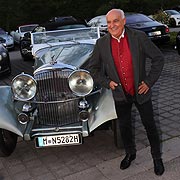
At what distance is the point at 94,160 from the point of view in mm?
4066

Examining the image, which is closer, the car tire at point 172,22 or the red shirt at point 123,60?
the red shirt at point 123,60

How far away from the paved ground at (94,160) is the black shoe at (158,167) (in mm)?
51

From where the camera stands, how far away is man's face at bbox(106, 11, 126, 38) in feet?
10.5

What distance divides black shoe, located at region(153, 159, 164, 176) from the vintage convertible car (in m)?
0.68

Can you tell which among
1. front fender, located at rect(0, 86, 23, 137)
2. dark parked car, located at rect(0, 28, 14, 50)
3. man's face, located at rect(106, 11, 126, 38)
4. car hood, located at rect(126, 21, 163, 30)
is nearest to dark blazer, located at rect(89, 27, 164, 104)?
man's face, located at rect(106, 11, 126, 38)

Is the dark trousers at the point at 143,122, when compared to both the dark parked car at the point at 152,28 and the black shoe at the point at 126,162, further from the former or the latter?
the dark parked car at the point at 152,28

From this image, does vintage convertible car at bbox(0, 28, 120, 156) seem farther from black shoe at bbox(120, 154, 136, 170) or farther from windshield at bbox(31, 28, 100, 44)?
windshield at bbox(31, 28, 100, 44)

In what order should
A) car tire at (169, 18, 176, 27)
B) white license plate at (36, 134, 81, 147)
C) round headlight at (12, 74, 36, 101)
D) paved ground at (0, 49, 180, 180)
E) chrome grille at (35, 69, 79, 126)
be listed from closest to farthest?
1. paved ground at (0, 49, 180, 180)
2. white license plate at (36, 134, 81, 147)
3. round headlight at (12, 74, 36, 101)
4. chrome grille at (35, 69, 79, 126)
5. car tire at (169, 18, 176, 27)

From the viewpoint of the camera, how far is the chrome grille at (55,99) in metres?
4.14

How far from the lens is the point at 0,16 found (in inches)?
1170

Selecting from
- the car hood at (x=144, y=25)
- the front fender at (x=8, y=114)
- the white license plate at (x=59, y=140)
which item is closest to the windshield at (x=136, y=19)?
the car hood at (x=144, y=25)

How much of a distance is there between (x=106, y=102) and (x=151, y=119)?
74cm

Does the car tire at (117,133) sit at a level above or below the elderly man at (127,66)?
below

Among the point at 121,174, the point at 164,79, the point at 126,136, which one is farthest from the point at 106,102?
the point at 164,79
